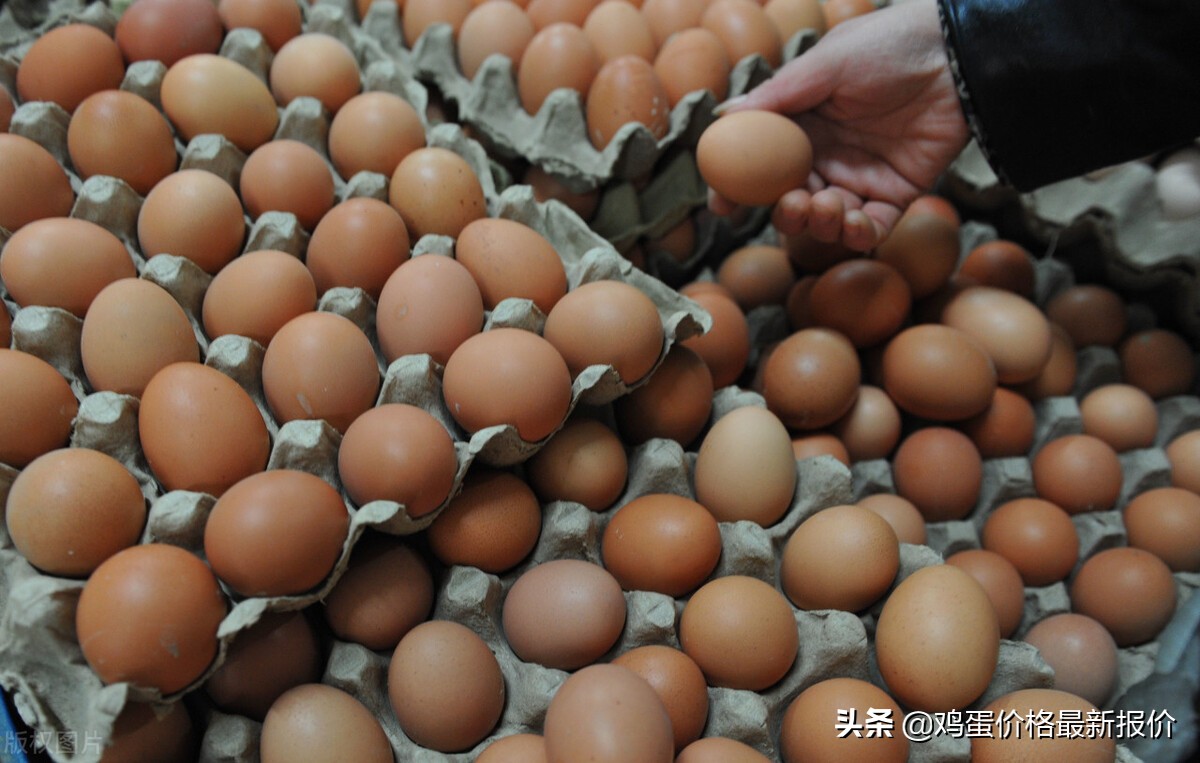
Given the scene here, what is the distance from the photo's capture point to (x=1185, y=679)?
1.08 meters

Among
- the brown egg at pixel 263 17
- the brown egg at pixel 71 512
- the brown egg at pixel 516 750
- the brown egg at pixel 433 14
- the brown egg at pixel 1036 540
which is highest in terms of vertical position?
the brown egg at pixel 263 17

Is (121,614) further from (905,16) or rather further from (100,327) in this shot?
(905,16)

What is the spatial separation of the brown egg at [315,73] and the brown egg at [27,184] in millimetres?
390

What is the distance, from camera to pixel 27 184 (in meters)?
1.13

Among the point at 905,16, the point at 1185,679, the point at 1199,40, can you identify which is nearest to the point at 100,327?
the point at 905,16

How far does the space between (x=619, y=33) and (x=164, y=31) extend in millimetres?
785

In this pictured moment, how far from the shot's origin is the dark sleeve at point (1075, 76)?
48.7 inches

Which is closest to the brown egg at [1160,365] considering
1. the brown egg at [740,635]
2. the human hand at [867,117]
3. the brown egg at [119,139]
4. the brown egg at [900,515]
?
the human hand at [867,117]

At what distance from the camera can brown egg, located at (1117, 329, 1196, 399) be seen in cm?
160

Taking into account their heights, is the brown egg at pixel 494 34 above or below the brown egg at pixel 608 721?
above

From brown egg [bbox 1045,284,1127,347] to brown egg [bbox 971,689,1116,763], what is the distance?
0.91m

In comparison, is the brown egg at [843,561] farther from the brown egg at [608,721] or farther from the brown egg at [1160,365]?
the brown egg at [1160,365]

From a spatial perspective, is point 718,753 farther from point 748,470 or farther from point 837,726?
point 748,470

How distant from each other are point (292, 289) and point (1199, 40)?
135 cm
